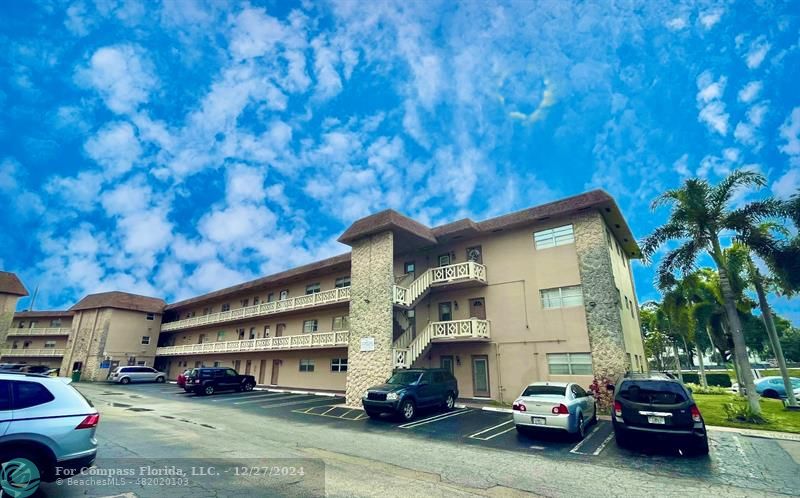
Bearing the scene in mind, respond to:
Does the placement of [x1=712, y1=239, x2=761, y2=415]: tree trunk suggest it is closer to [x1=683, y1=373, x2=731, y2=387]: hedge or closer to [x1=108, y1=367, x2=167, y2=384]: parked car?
[x1=683, y1=373, x2=731, y2=387]: hedge

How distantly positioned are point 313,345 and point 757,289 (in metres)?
24.0

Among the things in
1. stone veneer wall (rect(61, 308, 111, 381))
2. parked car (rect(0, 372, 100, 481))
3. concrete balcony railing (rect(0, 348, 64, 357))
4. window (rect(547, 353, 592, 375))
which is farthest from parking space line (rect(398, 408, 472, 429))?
concrete balcony railing (rect(0, 348, 64, 357))

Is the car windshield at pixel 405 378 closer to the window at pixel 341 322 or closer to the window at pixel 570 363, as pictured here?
the window at pixel 570 363

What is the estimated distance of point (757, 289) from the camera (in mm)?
17391

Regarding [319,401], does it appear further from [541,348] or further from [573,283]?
[573,283]

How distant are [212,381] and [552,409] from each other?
72.9ft

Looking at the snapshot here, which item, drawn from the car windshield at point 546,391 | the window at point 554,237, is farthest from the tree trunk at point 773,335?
the car windshield at point 546,391

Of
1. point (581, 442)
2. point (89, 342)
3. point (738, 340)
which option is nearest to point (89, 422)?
point (581, 442)

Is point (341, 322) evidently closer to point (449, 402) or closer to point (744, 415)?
point (449, 402)

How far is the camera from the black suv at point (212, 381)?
77.3 feet

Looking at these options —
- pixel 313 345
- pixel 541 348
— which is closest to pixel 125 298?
pixel 313 345

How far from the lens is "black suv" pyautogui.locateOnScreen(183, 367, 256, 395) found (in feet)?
77.3

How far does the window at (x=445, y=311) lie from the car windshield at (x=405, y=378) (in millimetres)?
6095

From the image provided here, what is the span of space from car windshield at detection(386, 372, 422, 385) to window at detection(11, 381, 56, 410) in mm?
10767
